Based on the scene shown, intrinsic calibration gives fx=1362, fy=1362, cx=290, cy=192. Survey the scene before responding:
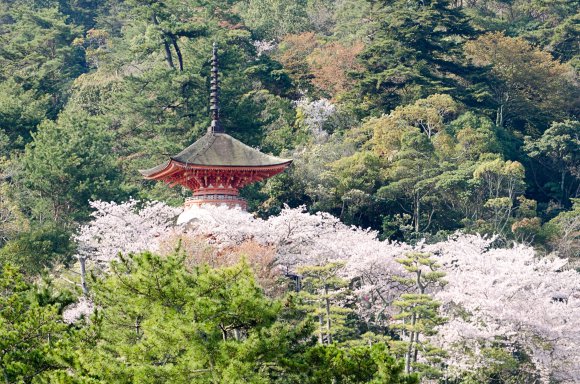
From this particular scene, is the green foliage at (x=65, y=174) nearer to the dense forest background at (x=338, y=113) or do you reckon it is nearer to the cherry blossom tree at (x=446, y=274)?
the dense forest background at (x=338, y=113)

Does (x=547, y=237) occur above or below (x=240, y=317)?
below

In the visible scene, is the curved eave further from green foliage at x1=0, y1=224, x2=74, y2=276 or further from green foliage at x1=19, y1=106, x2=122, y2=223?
green foliage at x1=19, y1=106, x2=122, y2=223

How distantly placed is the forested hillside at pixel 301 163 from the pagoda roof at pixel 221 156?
4.62 feet

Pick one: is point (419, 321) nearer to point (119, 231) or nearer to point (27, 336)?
point (119, 231)

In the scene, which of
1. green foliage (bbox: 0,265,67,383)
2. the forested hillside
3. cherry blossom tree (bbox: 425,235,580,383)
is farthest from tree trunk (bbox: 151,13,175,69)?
green foliage (bbox: 0,265,67,383)

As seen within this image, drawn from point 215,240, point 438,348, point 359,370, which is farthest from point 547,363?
point 359,370

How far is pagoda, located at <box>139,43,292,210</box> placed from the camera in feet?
98.2

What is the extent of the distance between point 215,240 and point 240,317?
480 inches

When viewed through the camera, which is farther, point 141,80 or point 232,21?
point 232,21

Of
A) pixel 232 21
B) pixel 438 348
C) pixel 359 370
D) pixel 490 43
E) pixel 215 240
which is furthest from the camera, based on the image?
pixel 232 21

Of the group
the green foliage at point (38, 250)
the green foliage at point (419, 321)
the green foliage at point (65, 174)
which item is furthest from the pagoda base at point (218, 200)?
the green foliage at point (65, 174)

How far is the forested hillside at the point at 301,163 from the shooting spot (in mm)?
17531

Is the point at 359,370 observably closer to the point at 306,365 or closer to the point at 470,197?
the point at 306,365

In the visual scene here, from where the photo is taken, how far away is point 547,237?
124 ft
